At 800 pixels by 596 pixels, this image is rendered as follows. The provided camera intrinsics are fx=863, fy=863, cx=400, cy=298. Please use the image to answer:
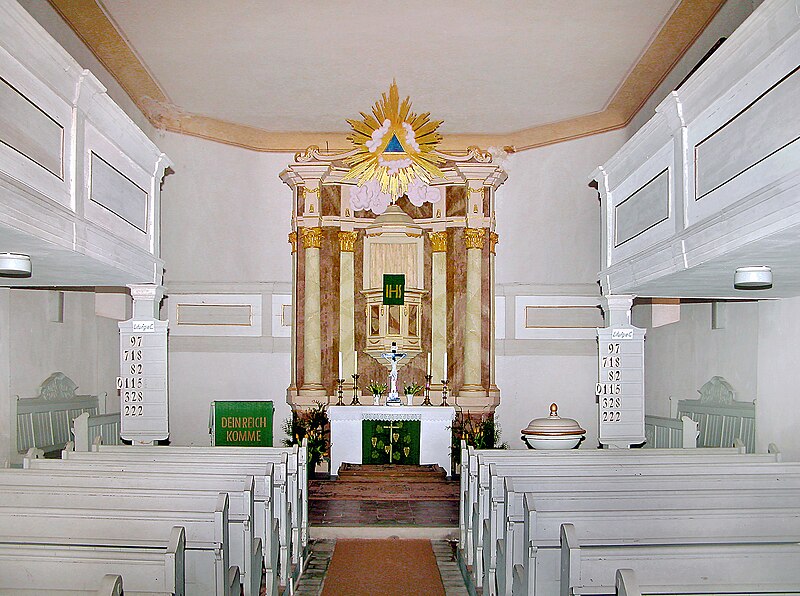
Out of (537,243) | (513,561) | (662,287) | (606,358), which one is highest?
(537,243)

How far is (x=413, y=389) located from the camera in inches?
527

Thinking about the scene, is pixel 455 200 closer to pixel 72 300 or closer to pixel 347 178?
pixel 347 178

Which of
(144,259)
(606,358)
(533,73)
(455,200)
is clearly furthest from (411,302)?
(144,259)

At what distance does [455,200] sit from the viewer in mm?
13867

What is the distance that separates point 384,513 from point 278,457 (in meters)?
2.86

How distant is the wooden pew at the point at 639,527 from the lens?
4.71 m

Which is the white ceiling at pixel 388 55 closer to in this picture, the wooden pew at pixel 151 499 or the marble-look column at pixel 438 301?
the marble-look column at pixel 438 301

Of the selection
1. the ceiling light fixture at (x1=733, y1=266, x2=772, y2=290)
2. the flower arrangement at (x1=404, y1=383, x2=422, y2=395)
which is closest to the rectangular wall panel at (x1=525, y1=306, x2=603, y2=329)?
the flower arrangement at (x1=404, y1=383, x2=422, y2=395)

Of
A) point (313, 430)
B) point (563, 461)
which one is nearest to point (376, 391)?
point (313, 430)

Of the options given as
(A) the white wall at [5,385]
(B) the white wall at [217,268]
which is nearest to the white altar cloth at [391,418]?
(B) the white wall at [217,268]

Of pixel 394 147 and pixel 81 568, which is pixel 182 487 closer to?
pixel 81 568

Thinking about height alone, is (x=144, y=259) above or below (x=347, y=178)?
below

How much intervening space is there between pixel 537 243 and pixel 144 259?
7.44 m

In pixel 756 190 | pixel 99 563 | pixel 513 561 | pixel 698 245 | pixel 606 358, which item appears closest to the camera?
pixel 99 563
